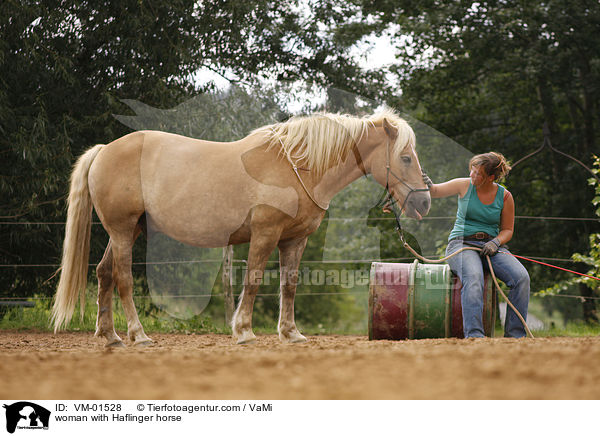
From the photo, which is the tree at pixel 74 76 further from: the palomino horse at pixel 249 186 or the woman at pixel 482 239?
the woman at pixel 482 239

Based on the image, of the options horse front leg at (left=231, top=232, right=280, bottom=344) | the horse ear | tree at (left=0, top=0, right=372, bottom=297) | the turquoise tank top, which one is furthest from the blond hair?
tree at (left=0, top=0, right=372, bottom=297)

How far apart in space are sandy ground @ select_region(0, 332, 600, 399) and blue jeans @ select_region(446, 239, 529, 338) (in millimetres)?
1320

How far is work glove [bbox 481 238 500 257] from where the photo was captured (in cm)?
416

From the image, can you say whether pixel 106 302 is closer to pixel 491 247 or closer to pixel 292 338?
pixel 292 338

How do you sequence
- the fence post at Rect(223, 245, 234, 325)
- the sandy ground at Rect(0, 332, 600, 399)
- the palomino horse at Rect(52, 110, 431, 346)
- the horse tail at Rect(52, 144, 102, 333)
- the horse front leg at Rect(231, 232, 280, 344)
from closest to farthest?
the sandy ground at Rect(0, 332, 600, 399) → the horse front leg at Rect(231, 232, 280, 344) → the palomino horse at Rect(52, 110, 431, 346) → the horse tail at Rect(52, 144, 102, 333) → the fence post at Rect(223, 245, 234, 325)

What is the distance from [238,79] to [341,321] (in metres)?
18.5

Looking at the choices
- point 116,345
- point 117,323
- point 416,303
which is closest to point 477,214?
point 416,303

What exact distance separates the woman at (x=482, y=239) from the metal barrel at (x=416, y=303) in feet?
0.50

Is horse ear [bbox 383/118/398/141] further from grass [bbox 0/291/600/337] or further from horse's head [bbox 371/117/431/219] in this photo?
grass [bbox 0/291/600/337]

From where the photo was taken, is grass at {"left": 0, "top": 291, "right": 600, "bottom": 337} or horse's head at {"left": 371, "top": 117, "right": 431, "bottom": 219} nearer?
horse's head at {"left": 371, "top": 117, "right": 431, "bottom": 219}

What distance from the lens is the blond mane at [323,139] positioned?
165 inches
